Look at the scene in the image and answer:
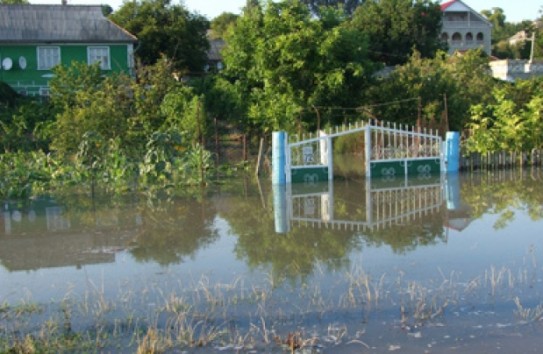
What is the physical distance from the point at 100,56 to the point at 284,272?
2821 cm

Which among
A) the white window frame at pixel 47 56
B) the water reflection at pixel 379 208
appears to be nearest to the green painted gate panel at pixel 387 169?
the water reflection at pixel 379 208

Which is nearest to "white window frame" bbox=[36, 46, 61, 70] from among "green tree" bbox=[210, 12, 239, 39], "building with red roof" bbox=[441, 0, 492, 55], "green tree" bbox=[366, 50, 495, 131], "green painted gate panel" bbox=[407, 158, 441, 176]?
"green tree" bbox=[366, 50, 495, 131]

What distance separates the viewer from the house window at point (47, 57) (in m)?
34.0

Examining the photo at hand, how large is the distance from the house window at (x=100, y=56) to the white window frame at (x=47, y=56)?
149cm

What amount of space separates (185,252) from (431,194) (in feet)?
23.1

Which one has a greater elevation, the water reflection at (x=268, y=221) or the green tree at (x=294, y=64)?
the green tree at (x=294, y=64)

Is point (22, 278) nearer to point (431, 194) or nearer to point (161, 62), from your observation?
Result: point (431, 194)

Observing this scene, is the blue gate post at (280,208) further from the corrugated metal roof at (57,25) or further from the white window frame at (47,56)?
the white window frame at (47,56)

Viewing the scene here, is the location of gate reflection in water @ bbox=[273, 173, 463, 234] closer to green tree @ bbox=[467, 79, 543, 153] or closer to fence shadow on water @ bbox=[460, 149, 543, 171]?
fence shadow on water @ bbox=[460, 149, 543, 171]

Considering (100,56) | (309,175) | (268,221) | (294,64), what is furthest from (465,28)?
(268,221)

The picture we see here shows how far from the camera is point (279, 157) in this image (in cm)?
1698

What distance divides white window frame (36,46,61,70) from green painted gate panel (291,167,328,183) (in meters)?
20.7

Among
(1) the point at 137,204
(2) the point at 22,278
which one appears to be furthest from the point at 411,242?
(1) the point at 137,204

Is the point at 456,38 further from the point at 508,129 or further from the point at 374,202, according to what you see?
the point at 374,202
